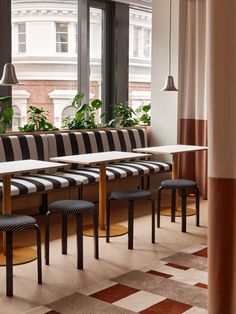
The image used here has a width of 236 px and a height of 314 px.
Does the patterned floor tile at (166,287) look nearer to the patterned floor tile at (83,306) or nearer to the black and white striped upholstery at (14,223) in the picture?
the patterned floor tile at (83,306)

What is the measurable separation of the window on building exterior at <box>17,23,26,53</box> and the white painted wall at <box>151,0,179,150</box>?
5.76 feet

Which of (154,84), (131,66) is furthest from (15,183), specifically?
(131,66)

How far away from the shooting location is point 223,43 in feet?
4.72

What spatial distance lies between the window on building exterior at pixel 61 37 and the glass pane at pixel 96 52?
423mm

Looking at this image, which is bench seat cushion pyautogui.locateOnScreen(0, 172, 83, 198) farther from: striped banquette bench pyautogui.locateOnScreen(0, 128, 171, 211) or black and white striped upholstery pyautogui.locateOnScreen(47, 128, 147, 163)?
black and white striped upholstery pyautogui.locateOnScreen(47, 128, 147, 163)

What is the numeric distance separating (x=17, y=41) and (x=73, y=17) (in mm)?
977

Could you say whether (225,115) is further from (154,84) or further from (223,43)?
(154,84)

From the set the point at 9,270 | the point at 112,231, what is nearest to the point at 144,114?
the point at 112,231

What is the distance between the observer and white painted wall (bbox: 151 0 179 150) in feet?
22.8

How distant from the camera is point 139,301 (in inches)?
131

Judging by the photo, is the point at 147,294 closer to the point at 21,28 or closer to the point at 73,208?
the point at 73,208

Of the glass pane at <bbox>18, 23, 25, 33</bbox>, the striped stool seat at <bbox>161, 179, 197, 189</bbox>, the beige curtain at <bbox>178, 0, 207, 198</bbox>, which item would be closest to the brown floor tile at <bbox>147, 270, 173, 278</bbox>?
the striped stool seat at <bbox>161, 179, 197, 189</bbox>

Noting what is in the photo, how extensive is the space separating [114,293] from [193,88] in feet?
Result: 13.4

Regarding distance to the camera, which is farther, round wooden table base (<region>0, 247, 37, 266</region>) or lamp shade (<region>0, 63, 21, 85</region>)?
Result: lamp shade (<region>0, 63, 21, 85</region>)
